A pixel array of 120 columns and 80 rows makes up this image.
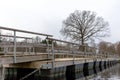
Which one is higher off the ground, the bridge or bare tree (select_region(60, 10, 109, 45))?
bare tree (select_region(60, 10, 109, 45))

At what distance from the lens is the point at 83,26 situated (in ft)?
148

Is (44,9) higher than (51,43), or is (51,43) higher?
(44,9)

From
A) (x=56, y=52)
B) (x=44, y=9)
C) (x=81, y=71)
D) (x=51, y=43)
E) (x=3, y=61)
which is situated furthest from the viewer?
(x=44, y=9)

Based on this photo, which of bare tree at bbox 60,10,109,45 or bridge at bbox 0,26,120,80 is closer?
bridge at bbox 0,26,120,80

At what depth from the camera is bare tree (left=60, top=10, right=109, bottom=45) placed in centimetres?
4472

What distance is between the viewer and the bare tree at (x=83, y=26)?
44719 millimetres

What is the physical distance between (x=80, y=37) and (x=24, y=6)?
1897cm

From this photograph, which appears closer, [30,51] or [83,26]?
[30,51]

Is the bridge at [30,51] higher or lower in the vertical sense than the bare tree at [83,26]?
lower

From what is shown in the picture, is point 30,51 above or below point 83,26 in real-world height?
below

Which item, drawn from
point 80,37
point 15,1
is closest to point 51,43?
point 15,1

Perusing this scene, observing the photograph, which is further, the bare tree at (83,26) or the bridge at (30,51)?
the bare tree at (83,26)

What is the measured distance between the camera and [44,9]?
105 feet

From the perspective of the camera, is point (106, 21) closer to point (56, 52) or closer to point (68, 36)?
point (68, 36)
